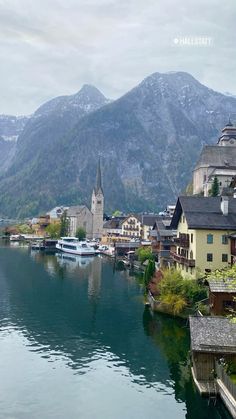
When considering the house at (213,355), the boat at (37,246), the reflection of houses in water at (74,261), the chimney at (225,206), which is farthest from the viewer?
the boat at (37,246)

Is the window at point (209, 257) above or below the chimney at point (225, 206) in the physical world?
below

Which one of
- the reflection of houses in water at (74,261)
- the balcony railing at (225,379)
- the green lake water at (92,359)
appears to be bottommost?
the green lake water at (92,359)

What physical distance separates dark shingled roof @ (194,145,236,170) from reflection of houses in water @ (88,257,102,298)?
4922 cm

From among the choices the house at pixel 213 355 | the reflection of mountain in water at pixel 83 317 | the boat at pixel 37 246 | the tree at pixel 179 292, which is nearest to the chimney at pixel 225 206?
the tree at pixel 179 292

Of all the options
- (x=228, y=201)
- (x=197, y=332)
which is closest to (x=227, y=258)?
(x=228, y=201)

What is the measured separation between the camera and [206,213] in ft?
215

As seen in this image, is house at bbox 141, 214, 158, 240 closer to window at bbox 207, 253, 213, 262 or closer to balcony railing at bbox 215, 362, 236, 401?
window at bbox 207, 253, 213, 262

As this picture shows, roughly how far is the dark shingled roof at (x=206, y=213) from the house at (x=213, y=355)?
26.9m

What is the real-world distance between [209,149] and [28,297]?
→ 93532 mm

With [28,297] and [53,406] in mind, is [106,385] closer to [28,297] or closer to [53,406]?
[53,406]

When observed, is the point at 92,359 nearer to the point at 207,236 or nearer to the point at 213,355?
the point at 213,355

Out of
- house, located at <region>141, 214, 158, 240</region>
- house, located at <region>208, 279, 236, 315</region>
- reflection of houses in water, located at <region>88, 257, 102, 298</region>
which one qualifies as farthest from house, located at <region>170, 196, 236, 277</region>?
house, located at <region>141, 214, 158, 240</region>

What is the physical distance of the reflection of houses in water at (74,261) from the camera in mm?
123875

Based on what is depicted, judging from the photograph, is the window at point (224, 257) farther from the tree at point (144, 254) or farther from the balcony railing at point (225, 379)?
the tree at point (144, 254)
